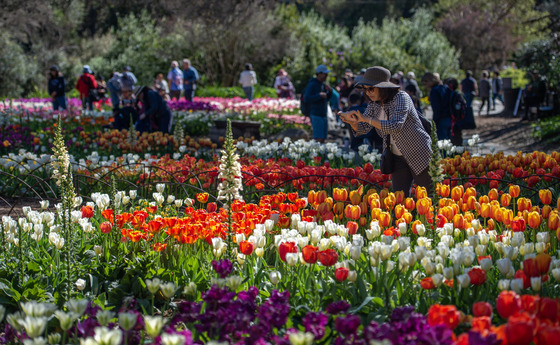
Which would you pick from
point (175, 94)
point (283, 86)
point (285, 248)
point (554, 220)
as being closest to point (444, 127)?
point (554, 220)

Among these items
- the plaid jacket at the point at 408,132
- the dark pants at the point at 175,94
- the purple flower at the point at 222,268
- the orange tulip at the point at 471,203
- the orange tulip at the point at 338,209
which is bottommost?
the dark pants at the point at 175,94

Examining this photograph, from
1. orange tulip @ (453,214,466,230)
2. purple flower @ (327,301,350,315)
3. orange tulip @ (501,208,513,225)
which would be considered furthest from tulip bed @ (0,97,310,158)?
purple flower @ (327,301,350,315)

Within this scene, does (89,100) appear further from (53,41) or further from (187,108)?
(53,41)

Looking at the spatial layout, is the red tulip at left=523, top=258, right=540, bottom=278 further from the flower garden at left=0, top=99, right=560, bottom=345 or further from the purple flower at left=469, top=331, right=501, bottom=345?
the purple flower at left=469, top=331, right=501, bottom=345

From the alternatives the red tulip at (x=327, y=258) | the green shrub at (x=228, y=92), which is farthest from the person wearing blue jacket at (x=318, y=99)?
the green shrub at (x=228, y=92)

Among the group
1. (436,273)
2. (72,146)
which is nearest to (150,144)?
Result: (72,146)

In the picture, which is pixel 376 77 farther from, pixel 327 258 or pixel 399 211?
pixel 327 258

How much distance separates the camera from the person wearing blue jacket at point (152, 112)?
11812mm

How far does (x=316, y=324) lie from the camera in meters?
2.61

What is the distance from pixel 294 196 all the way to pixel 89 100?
1451cm

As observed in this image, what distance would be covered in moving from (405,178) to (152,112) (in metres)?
6.93

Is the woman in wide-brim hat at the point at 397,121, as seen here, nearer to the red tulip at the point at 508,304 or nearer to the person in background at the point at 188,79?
the red tulip at the point at 508,304

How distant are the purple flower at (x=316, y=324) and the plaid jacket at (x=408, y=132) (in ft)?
9.81

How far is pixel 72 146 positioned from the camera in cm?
1119
